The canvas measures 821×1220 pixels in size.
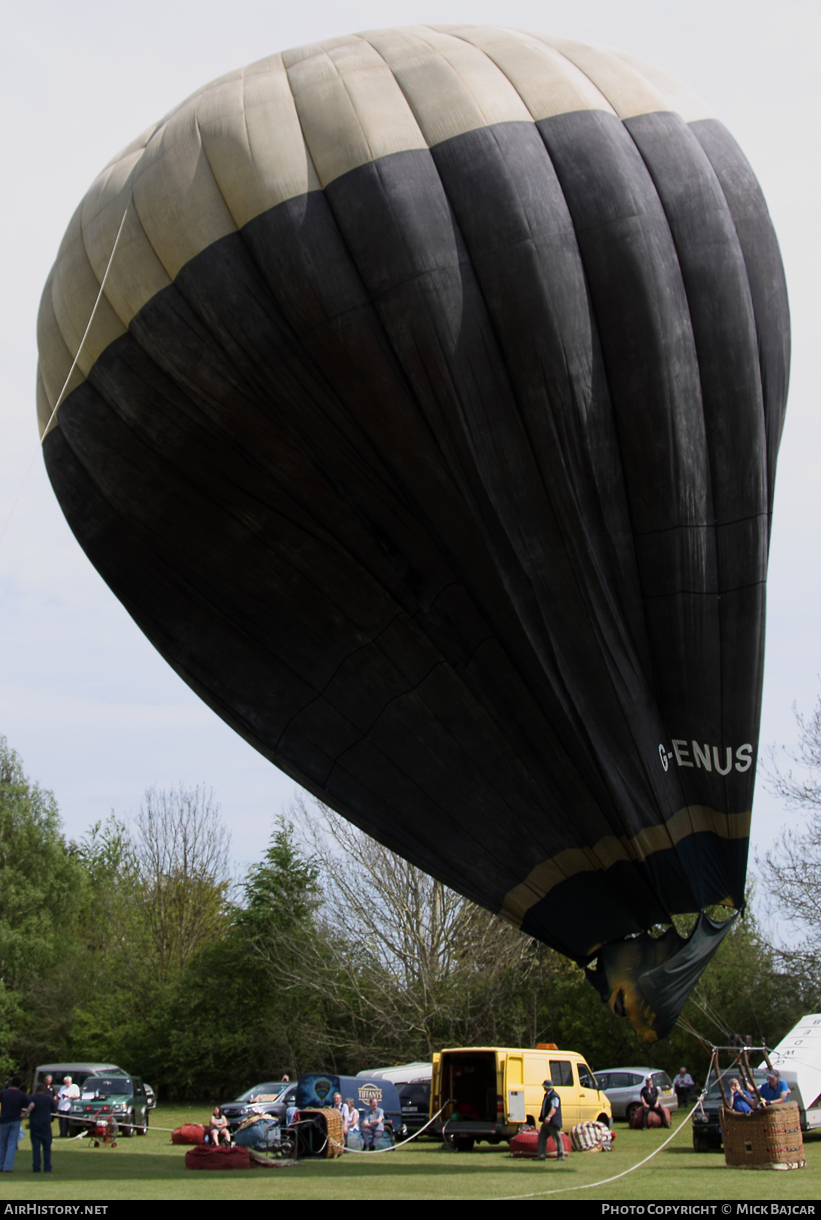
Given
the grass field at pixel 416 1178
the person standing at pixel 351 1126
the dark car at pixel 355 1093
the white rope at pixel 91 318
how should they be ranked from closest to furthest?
1. the white rope at pixel 91 318
2. the grass field at pixel 416 1178
3. the dark car at pixel 355 1093
4. the person standing at pixel 351 1126

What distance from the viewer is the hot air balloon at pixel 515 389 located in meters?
7.13

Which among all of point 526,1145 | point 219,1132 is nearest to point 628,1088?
point 526,1145

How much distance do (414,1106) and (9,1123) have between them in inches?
336

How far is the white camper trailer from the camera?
51.6 ft

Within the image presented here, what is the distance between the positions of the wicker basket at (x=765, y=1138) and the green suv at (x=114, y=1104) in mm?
10111

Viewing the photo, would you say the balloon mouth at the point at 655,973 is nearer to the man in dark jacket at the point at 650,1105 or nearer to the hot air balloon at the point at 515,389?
the hot air balloon at the point at 515,389

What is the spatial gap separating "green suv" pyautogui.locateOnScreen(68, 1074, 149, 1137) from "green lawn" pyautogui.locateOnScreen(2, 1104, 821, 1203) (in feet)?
11.1

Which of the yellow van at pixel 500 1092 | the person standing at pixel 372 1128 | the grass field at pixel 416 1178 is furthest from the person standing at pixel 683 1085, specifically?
the person standing at pixel 372 1128

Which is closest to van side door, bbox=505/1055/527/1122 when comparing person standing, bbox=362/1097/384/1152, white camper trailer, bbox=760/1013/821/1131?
person standing, bbox=362/1097/384/1152

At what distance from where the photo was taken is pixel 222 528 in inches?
347

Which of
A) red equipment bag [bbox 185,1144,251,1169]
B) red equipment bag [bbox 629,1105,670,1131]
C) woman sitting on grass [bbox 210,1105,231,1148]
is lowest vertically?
red equipment bag [bbox 629,1105,670,1131]

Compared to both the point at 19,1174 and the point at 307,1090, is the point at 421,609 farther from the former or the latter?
the point at 307,1090

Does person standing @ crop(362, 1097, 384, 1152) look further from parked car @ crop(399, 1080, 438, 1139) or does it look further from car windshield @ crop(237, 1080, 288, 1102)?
car windshield @ crop(237, 1080, 288, 1102)

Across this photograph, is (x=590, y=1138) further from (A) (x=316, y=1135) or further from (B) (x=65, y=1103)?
(B) (x=65, y=1103)
